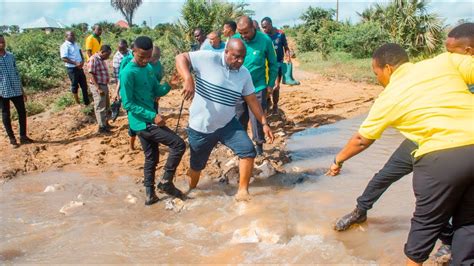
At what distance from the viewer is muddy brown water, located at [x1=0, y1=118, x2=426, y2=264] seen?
3.33 m

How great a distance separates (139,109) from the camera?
4.07 metres

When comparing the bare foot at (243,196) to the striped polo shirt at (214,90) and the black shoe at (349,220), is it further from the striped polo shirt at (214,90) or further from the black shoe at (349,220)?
the black shoe at (349,220)

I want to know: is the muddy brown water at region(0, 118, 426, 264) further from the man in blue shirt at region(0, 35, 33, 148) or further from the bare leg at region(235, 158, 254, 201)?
the man in blue shirt at region(0, 35, 33, 148)

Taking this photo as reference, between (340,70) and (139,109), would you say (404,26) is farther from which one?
(139,109)

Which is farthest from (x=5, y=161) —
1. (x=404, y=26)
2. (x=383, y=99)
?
(x=404, y=26)

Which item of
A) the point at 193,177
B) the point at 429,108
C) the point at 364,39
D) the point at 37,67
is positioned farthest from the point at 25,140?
the point at 364,39

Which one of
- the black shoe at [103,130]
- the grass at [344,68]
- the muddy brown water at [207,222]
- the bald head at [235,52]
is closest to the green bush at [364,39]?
the grass at [344,68]

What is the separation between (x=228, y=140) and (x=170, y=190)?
2.88ft

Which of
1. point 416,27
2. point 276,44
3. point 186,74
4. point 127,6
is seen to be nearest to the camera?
point 186,74

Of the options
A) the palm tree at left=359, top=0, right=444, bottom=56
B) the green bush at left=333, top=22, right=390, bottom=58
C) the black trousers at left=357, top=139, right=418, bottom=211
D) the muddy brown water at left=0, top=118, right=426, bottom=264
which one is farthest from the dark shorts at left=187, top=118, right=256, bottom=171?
the green bush at left=333, top=22, right=390, bottom=58

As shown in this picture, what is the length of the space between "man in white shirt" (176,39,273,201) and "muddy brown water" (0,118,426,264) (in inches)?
20.1

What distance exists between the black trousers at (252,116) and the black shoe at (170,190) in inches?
49.1

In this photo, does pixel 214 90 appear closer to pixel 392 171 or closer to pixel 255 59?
pixel 255 59

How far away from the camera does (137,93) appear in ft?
13.7
